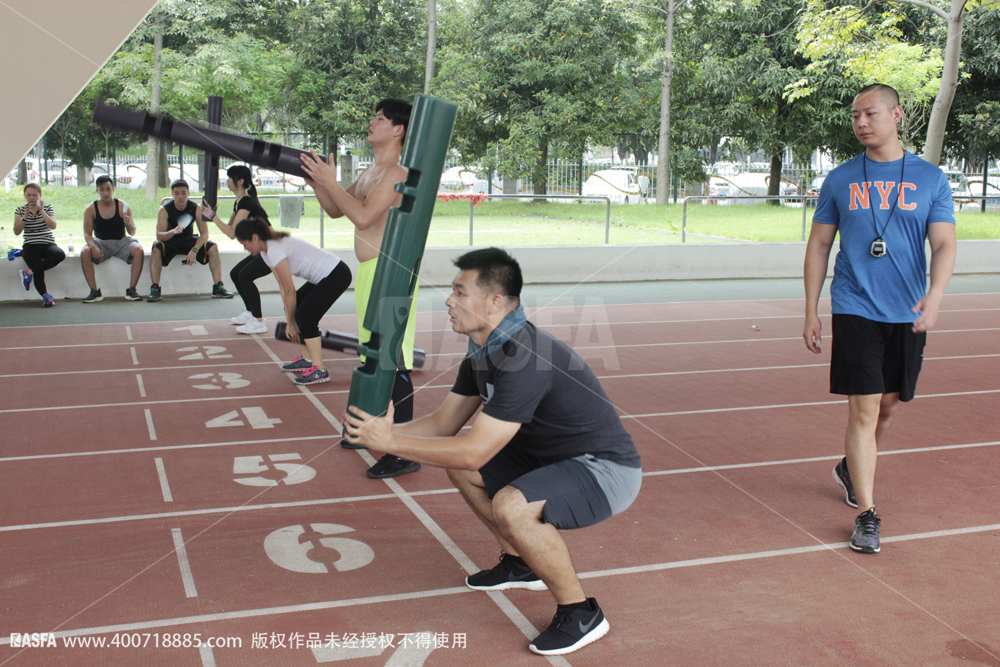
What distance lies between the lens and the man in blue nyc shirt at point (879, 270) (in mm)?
3928

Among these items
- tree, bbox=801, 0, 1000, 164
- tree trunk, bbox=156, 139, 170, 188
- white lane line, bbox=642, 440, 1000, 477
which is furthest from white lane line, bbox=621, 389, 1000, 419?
tree trunk, bbox=156, 139, 170, 188

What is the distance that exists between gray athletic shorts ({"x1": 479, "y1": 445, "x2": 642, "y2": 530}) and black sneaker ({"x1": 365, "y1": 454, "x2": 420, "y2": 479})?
5.57 ft

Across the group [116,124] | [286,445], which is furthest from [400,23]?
[116,124]

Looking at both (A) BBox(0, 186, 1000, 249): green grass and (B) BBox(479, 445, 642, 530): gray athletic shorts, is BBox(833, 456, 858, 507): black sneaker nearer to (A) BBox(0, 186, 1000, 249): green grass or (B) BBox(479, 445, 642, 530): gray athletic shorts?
(B) BBox(479, 445, 642, 530): gray athletic shorts

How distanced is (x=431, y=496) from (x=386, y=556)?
31.0 inches

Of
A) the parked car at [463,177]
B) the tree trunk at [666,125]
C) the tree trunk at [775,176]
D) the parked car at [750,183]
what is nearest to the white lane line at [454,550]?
the tree trunk at [666,125]

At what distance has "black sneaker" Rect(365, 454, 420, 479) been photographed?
191 inches

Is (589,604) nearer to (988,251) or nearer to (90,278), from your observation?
(90,278)

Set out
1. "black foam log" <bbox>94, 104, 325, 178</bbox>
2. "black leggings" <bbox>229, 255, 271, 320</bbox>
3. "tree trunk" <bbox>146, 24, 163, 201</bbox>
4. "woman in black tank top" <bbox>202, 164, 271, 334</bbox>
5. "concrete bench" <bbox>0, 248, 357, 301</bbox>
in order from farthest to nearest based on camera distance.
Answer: "tree trunk" <bbox>146, 24, 163, 201</bbox>
"concrete bench" <bbox>0, 248, 357, 301</bbox>
"black leggings" <bbox>229, 255, 271, 320</bbox>
"woman in black tank top" <bbox>202, 164, 271, 334</bbox>
"black foam log" <bbox>94, 104, 325, 178</bbox>

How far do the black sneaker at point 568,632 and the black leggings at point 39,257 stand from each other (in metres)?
10.1

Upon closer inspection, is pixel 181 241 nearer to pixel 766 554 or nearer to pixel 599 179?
pixel 766 554

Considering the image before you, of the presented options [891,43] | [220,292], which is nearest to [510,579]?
[220,292]

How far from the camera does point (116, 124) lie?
2.96 m

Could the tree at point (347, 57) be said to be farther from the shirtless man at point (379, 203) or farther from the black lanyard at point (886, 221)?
the black lanyard at point (886, 221)
